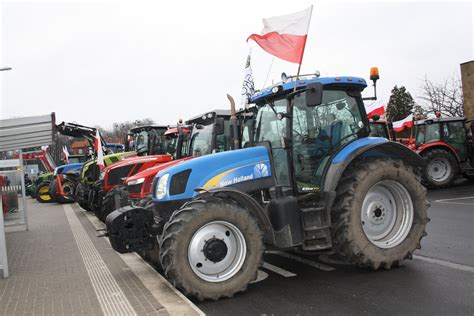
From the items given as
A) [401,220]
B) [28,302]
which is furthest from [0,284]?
[401,220]

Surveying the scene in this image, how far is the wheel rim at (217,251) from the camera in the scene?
444 centimetres

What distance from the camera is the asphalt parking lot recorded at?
4105mm

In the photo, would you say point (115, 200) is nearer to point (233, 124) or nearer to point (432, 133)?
point (233, 124)

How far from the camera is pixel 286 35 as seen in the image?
5.58 metres

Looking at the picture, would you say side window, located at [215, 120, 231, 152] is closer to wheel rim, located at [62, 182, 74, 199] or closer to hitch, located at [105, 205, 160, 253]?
hitch, located at [105, 205, 160, 253]

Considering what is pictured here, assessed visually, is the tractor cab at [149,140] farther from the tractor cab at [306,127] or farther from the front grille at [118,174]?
the tractor cab at [306,127]

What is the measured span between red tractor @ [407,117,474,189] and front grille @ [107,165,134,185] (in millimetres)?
9625

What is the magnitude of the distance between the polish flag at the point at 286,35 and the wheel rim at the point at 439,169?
1050cm

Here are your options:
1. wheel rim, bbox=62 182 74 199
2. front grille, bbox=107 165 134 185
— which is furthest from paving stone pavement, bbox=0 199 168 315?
wheel rim, bbox=62 182 74 199

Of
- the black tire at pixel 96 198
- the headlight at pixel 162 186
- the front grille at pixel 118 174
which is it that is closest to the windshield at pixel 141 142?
the black tire at pixel 96 198

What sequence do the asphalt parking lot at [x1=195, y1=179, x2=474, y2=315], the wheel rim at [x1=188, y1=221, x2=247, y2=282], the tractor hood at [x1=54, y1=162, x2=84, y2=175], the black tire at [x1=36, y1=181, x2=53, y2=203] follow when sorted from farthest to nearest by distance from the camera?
the black tire at [x1=36, y1=181, x2=53, y2=203] < the tractor hood at [x1=54, y1=162, x2=84, y2=175] < the wheel rim at [x1=188, y1=221, x2=247, y2=282] < the asphalt parking lot at [x1=195, y1=179, x2=474, y2=315]

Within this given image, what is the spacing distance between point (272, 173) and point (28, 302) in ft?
10.6

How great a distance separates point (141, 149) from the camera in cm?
1279

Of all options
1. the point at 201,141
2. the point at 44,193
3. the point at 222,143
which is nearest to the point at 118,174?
the point at 201,141
